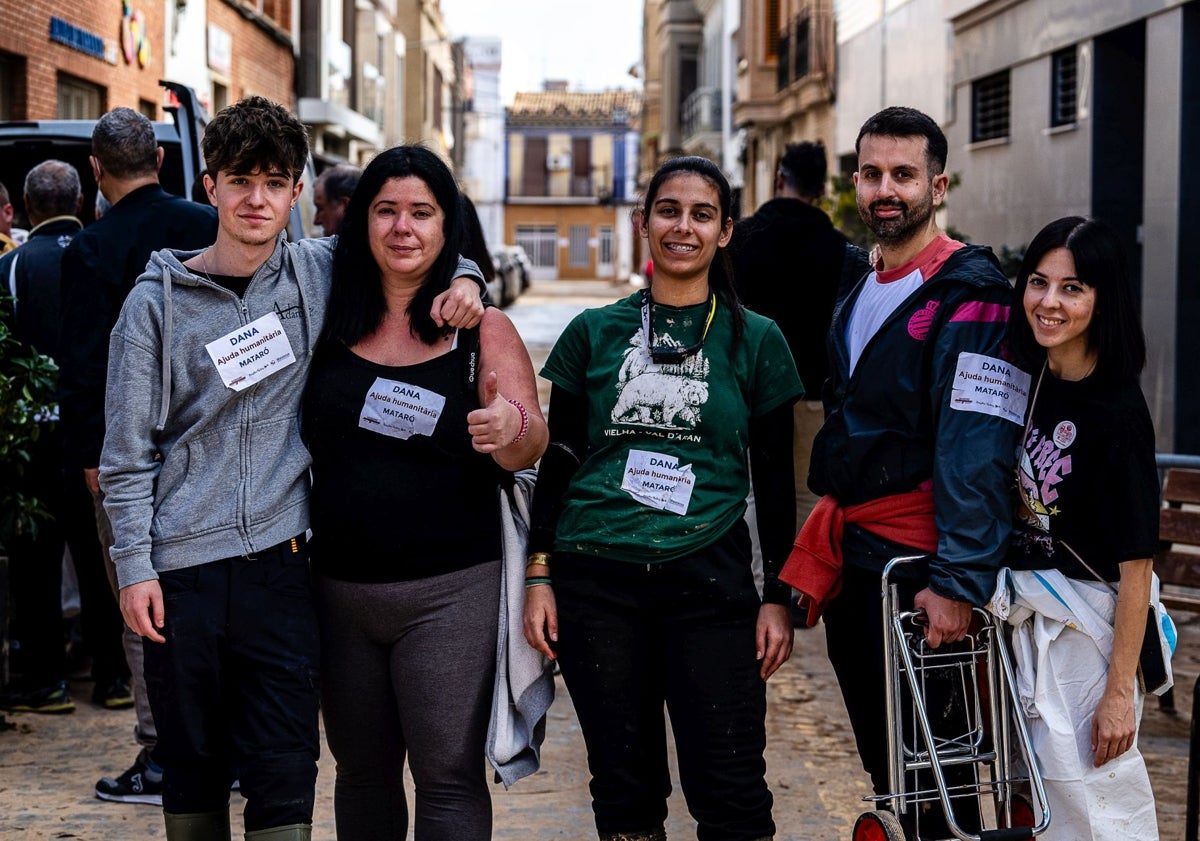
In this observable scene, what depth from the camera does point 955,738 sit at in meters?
3.65

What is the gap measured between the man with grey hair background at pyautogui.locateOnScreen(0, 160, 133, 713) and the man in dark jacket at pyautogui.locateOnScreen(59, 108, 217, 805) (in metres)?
0.92

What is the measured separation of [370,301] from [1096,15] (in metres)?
9.43

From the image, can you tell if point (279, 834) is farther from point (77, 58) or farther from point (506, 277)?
point (506, 277)

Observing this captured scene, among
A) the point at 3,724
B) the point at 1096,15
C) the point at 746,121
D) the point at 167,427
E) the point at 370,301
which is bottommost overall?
the point at 3,724

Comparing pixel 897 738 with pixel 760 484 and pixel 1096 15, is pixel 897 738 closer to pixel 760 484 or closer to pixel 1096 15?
pixel 760 484

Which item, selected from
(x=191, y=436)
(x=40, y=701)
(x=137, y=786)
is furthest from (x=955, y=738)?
(x=40, y=701)

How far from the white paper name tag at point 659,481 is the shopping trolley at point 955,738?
49cm

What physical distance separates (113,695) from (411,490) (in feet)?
10.7

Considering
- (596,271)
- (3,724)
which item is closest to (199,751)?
(3,724)

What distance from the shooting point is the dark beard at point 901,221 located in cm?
374

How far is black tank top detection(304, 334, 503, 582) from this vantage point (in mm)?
3623

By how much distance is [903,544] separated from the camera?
3.63 meters

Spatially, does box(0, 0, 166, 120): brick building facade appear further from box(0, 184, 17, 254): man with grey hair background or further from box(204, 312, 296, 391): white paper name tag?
box(204, 312, 296, 391): white paper name tag

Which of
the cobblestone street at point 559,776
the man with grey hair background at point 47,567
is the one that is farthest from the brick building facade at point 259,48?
the cobblestone street at point 559,776
